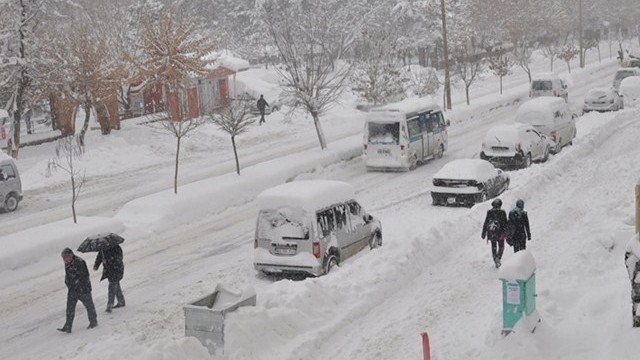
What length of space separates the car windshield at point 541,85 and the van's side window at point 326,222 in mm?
29974

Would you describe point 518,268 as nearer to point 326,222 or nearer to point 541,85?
point 326,222

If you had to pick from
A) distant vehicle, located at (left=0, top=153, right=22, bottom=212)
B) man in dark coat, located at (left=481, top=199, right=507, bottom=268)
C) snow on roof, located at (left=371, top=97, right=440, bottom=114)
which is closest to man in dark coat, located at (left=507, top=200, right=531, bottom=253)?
man in dark coat, located at (left=481, top=199, right=507, bottom=268)

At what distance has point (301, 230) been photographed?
1584cm

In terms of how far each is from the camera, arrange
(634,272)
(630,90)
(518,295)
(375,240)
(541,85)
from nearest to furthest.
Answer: (634,272) < (518,295) < (375,240) < (630,90) < (541,85)

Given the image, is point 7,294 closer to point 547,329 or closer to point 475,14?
point 547,329

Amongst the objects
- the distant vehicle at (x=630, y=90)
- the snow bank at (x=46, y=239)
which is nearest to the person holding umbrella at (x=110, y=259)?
the snow bank at (x=46, y=239)

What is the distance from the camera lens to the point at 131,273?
1811 centimetres

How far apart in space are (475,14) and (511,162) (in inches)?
2413

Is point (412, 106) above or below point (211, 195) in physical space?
above

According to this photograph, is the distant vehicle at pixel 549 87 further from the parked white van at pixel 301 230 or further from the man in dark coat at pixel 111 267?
the man in dark coat at pixel 111 267

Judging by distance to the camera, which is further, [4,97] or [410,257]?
[4,97]

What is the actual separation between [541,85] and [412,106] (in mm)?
16871


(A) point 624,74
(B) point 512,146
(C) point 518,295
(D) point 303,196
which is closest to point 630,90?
(A) point 624,74

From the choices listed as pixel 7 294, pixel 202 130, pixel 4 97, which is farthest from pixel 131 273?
pixel 4 97
